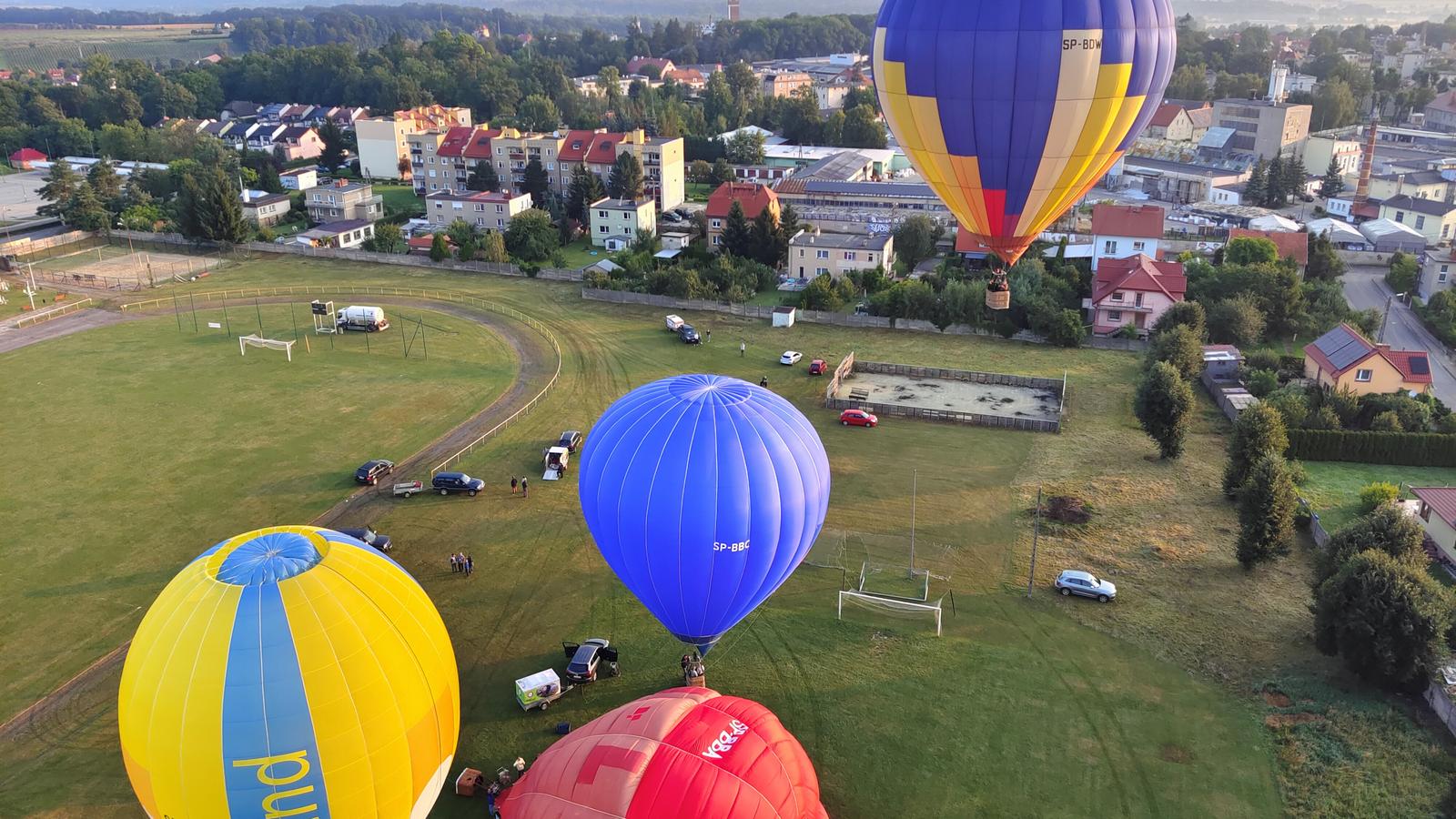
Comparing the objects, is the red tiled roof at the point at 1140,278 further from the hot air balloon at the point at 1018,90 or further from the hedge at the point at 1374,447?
the hot air balloon at the point at 1018,90

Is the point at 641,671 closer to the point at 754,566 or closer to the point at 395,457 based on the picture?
the point at 754,566

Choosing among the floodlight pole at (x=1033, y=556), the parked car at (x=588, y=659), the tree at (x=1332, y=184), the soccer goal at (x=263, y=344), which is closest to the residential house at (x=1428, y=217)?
the tree at (x=1332, y=184)

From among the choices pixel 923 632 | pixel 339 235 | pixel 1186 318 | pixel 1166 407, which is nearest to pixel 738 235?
pixel 1186 318

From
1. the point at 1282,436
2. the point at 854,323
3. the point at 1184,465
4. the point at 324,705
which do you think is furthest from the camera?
the point at 854,323

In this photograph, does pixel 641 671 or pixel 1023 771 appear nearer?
pixel 1023 771

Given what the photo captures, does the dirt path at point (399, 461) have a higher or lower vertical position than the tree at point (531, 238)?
lower

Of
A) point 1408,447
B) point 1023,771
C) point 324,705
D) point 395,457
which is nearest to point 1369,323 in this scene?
point 1408,447
